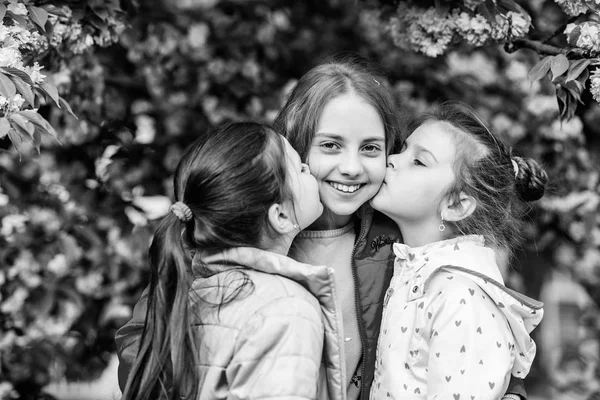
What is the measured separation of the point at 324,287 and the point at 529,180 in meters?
0.84

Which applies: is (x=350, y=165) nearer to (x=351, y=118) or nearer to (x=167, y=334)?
(x=351, y=118)

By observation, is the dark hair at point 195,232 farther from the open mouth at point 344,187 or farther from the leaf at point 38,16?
the leaf at point 38,16

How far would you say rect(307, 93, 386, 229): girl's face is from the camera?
2404 millimetres

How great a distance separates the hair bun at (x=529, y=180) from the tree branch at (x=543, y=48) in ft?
1.19

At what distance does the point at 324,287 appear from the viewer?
2102 mm

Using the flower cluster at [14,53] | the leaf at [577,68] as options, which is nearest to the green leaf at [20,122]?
the flower cluster at [14,53]

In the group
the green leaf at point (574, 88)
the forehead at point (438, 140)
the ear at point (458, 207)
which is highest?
the green leaf at point (574, 88)

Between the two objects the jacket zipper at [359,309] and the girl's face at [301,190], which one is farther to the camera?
the jacket zipper at [359,309]

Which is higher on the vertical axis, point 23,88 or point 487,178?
point 23,88

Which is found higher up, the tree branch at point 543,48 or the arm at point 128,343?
the tree branch at point 543,48

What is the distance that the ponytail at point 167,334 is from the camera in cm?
205

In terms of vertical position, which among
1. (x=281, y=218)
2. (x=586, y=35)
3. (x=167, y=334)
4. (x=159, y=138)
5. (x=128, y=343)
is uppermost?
(x=586, y=35)

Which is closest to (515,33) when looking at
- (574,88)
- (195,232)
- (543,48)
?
(543,48)

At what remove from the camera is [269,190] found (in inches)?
84.7
